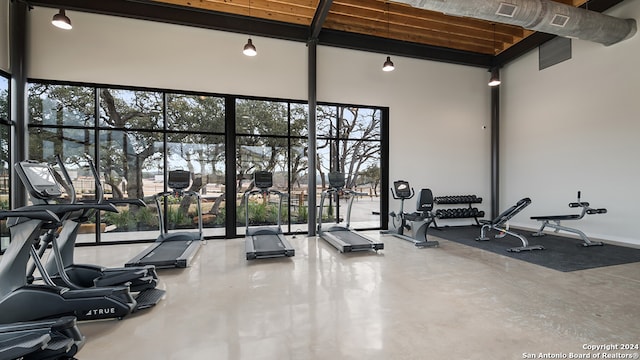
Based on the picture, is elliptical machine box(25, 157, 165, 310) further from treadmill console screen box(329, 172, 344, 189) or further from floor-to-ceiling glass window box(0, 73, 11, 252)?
treadmill console screen box(329, 172, 344, 189)

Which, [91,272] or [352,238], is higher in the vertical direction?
[91,272]

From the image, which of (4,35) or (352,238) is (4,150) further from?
(352,238)

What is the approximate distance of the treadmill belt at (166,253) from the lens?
4309mm

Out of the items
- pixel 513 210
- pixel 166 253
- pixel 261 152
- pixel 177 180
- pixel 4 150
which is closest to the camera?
pixel 166 253

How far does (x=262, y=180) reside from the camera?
609 cm

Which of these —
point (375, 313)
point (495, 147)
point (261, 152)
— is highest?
point (495, 147)

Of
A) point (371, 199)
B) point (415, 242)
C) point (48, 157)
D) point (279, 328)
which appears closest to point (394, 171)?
point (371, 199)

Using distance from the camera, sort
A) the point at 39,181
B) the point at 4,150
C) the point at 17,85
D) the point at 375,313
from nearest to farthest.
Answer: the point at 39,181 < the point at 375,313 < the point at 4,150 < the point at 17,85

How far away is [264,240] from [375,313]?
3.18 meters

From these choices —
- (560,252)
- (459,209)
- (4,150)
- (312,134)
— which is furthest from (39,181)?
(459,209)

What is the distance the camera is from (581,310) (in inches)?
118

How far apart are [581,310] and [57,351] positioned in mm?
4642

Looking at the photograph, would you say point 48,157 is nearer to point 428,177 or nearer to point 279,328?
point 279,328

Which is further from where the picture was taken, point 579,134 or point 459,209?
point 459,209
